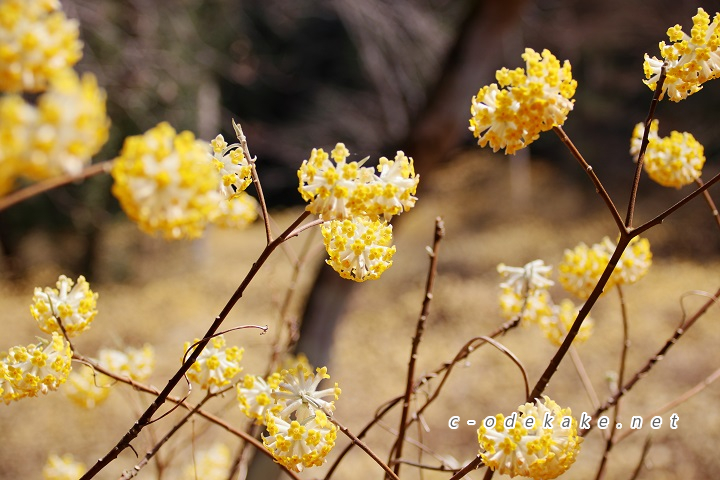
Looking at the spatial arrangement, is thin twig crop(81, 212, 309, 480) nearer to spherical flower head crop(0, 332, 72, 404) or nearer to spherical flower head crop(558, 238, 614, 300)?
spherical flower head crop(0, 332, 72, 404)

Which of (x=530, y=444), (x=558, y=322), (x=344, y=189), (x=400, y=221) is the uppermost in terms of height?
(x=400, y=221)

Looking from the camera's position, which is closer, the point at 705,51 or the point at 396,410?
the point at 705,51

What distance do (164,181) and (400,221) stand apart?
126 centimetres

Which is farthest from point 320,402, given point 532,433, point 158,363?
point 158,363

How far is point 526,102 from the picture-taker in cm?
40

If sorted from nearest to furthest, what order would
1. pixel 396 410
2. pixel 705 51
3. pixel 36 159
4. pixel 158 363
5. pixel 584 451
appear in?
pixel 36 159
pixel 705 51
pixel 584 451
pixel 396 410
pixel 158 363

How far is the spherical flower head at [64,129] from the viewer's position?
0.31 m

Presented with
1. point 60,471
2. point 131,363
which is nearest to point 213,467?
point 60,471

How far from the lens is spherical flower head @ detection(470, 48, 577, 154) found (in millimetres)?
401

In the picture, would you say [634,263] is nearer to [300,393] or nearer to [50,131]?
[300,393]

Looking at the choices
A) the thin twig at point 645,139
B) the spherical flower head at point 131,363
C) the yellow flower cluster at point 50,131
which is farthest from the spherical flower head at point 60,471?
the thin twig at point 645,139

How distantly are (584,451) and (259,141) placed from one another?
3.74 metres

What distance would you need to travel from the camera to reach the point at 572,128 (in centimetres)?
561

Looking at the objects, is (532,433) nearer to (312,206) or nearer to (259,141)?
(312,206)
